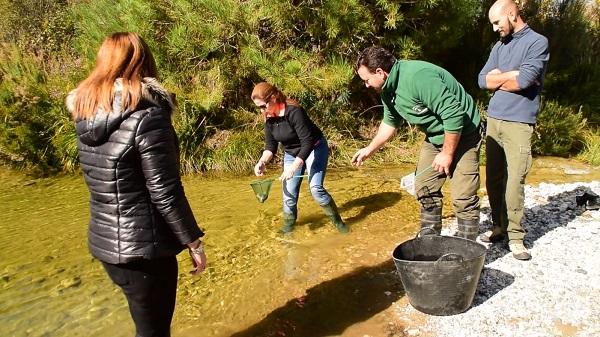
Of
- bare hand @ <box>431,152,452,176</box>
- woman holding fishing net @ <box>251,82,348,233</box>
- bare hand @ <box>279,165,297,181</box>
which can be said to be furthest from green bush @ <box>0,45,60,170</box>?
bare hand @ <box>431,152,452,176</box>

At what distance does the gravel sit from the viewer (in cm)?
313

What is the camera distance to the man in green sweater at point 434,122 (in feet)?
10.6

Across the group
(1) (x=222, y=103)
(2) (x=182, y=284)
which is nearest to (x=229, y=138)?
(1) (x=222, y=103)

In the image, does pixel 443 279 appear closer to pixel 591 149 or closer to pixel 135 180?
pixel 135 180

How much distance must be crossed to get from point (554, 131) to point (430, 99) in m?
5.52

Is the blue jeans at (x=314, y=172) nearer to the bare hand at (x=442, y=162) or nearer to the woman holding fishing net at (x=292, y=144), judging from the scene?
the woman holding fishing net at (x=292, y=144)

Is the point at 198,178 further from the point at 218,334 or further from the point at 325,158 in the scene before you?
the point at 218,334

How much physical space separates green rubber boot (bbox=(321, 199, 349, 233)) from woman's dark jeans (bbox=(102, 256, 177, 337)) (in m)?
2.64

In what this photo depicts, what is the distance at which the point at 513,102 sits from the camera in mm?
3736

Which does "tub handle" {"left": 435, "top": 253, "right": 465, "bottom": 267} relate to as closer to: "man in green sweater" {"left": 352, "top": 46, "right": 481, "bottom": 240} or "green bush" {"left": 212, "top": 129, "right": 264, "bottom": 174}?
"man in green sweater" {"left": 352, "top": 46, "right": 481, "bottom": 240}

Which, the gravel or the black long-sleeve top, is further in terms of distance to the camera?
the black long-sleeve top

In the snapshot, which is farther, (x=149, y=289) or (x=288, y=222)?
(x=288, y=222)

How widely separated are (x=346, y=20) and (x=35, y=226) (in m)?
4.82

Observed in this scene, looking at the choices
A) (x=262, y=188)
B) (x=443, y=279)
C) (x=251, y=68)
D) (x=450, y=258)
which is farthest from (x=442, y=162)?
(x=251, y=68)
